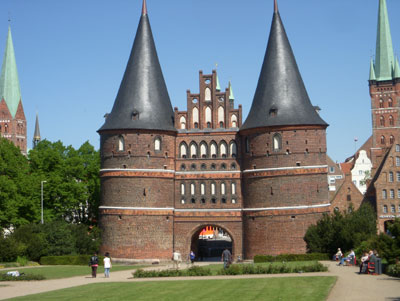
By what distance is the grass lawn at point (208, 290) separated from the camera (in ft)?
77.9

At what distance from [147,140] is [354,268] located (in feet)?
74.4

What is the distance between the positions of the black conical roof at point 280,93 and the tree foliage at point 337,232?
335 inches

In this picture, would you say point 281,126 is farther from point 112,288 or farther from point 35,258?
point 112,288

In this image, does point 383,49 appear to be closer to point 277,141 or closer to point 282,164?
point 277,141

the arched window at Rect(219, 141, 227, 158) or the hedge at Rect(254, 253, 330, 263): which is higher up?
the arched window at Rect(219, 141, 227, 158)

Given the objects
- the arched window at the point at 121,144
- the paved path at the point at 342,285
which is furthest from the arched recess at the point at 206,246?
the paved path at the point at 342,285

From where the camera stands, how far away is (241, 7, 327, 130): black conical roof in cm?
5159

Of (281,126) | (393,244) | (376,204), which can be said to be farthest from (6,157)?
(376,204)

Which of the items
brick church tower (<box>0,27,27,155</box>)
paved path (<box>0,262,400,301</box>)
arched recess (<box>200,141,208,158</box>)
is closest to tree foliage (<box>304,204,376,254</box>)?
paved path (<box>0,262,400,301</box>)

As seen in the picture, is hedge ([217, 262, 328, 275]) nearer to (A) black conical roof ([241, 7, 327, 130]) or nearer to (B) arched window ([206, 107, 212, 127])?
(A) black conical roof ([241, 7, 327, 130])

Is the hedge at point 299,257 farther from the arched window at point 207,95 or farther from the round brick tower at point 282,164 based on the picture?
the arched window at point 207,95

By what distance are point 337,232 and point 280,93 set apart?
12579mm

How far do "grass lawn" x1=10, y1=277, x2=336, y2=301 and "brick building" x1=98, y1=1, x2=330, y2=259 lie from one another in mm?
21149

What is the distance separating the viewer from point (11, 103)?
5615 inches
